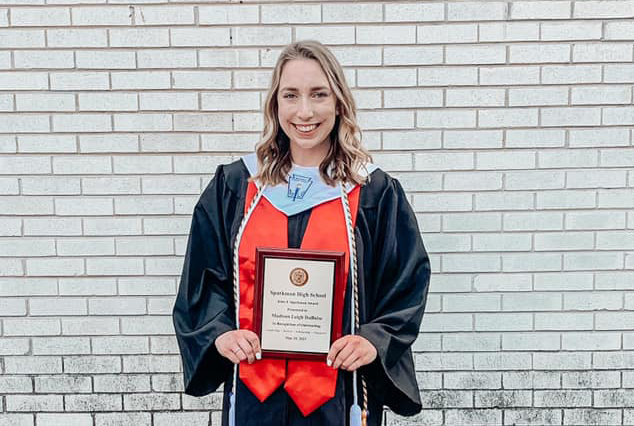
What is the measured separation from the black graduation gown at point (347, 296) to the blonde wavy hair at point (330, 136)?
3.7 inches

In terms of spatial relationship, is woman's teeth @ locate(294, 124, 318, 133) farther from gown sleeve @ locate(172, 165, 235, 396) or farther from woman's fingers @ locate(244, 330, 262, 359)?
woman's fingers @ locate(244, 330, 262, 359)

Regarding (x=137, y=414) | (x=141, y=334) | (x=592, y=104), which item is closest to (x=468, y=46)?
(x=592, y=104)

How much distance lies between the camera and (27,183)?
3.67m

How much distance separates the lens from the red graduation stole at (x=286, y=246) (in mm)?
2242

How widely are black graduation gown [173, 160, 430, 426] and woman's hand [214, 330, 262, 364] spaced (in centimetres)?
10

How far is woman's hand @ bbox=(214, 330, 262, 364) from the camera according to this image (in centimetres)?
214

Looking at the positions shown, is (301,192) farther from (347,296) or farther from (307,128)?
(347,296)

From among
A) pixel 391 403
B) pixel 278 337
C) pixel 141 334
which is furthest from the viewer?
pixel 141 334

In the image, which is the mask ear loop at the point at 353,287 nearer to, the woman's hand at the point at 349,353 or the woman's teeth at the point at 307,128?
the woman's hand at the point at 349,353

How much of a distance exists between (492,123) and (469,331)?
1.17m

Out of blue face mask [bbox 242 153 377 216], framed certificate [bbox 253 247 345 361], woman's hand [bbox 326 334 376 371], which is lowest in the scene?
woman's hand [bbox 326 334 376 371]

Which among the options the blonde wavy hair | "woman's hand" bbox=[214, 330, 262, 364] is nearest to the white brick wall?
the blonde wavy hair

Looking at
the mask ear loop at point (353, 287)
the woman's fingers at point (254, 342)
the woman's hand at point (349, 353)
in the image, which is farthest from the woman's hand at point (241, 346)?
the mask ear loop at point (353, 287)

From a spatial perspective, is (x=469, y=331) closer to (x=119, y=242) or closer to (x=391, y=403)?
(x=391, y=403)
